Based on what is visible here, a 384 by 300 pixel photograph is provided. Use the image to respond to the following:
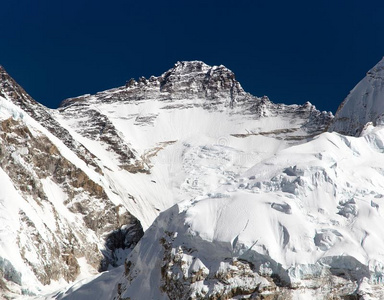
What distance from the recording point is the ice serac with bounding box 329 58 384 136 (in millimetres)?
104731

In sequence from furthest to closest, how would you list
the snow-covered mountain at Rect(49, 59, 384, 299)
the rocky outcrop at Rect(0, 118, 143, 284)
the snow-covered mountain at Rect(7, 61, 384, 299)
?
the rocky outcrop at Rect(0, 118, 143, 284), the snow-covered mountain at Rect(7, 61, 384, 299), the snow-covered mountain at Rect(49, 59, 384, 299)

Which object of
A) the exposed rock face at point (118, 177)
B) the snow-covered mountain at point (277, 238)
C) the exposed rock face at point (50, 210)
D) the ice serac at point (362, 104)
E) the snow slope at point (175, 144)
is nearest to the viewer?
the snow-covered mountain at point (277, 238)

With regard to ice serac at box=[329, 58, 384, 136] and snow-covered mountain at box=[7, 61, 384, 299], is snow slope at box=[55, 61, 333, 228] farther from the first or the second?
ice serac at box=[329, 58, 384, 136]

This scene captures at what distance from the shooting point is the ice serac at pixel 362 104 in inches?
4123

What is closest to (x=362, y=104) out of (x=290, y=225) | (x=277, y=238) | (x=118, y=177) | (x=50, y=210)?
(x=50, y=210)

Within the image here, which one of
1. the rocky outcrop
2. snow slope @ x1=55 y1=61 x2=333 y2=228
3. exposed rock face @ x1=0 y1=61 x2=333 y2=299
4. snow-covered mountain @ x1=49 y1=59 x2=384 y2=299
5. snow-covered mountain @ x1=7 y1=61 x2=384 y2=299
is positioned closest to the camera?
snow-covered mountain @ x1=49 y1=59 x2=384 y2=299

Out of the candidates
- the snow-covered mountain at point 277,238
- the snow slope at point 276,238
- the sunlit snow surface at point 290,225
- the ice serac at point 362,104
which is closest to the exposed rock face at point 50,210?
the snow-covered mountain at point 277,238

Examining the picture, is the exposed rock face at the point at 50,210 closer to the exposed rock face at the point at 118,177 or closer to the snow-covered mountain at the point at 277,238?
the exposed rock face at the point at 118,177

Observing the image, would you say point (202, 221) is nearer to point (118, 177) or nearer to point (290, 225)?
point (290, 225)

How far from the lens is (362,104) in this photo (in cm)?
10919

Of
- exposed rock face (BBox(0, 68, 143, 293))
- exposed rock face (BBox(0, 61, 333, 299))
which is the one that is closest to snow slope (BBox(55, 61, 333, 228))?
exposed rock face (BBox(0, 61, 333, 299))

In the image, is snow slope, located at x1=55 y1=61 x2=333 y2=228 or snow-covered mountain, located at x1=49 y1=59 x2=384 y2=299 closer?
snow-covered mountain, located at x1=49 y1=59 x2=384 y2=299

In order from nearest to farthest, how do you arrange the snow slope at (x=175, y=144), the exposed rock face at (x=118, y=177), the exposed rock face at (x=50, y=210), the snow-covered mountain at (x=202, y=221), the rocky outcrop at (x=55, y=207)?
1. the snow-covered mountain at (x=202, y=221)
2. the exposed rock face at (x=118, y=177)
3. the exposed rock face at (x=50, y=210)
4. the rocky outcrop at (x=55, y=207)
5. the snow slope at (x=175, y=144)

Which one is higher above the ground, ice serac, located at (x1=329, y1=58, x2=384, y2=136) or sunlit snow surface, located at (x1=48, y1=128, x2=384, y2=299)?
ice serac, located at (x1=329, y1=58, x2=384, y2=136)
